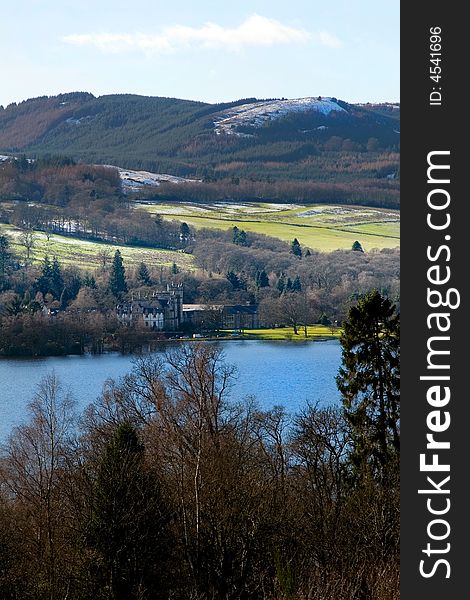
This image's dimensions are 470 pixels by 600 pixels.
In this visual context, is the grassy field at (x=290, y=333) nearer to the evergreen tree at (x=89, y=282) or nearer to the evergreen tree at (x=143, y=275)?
the evergreen tree at (x=89, y=282)

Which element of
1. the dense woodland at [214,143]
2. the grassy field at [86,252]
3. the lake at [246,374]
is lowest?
the lake at [246,374]

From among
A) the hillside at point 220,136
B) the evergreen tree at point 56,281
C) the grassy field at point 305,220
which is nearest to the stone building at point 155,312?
the evergreen tree at point 56,281

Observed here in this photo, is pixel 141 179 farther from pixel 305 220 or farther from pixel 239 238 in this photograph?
pixel 239 238

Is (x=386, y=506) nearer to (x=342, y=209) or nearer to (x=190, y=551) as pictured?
(x=190, y=551)

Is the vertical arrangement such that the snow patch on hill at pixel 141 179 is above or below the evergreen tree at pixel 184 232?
above

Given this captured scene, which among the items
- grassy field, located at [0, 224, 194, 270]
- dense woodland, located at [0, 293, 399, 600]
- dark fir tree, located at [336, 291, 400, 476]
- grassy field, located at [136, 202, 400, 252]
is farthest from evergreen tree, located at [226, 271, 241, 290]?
dense woodland, located at [0, 293, 399, 600]

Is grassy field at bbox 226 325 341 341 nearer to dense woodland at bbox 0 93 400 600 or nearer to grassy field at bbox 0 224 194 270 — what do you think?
dense woodland at bbox 0 93 400 600

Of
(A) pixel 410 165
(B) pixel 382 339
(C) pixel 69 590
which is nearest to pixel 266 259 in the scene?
(B) pixel 382 339
